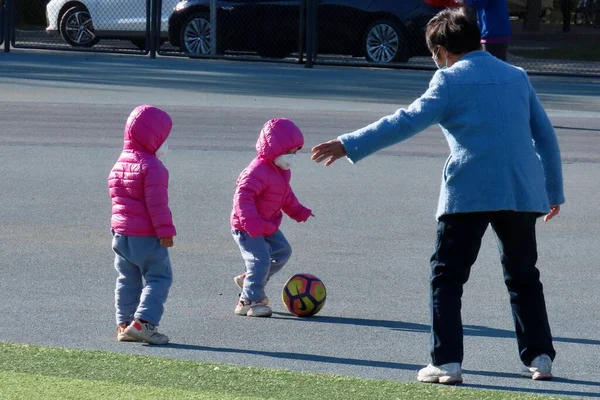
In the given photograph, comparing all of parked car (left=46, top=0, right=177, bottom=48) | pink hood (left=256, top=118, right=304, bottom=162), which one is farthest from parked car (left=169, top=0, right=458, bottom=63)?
pink hood (left=256, top=118, right=304, bottom=162)

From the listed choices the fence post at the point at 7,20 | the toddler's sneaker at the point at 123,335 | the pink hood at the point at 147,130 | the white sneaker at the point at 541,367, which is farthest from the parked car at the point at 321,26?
the white sneaker at the point at 541,367

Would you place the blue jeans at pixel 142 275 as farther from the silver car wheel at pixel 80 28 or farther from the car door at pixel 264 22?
the silver car wheel at pixel 80 28

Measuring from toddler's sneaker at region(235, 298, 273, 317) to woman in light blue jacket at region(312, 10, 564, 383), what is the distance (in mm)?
1363


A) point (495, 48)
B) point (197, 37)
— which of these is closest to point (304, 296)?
point (495, 48)

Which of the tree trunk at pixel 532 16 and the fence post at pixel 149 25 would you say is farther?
the tree trunk at pixel 532 16

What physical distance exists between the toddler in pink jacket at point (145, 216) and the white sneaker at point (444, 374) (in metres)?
1.35

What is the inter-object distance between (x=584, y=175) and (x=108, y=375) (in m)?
6.90

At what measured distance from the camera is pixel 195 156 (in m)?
11.6

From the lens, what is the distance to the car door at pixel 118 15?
2077 cm

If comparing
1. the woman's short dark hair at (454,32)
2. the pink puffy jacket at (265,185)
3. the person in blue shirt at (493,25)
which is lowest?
the pink puffy jacket at (265,185)

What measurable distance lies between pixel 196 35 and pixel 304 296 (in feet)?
47.9

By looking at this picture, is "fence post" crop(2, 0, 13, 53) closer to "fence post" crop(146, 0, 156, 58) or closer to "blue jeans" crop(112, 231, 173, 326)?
"fence post" crop(146, 0, 156, 58)

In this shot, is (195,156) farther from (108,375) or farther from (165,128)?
(108,375)

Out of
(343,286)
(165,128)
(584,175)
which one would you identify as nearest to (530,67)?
(584,175)
